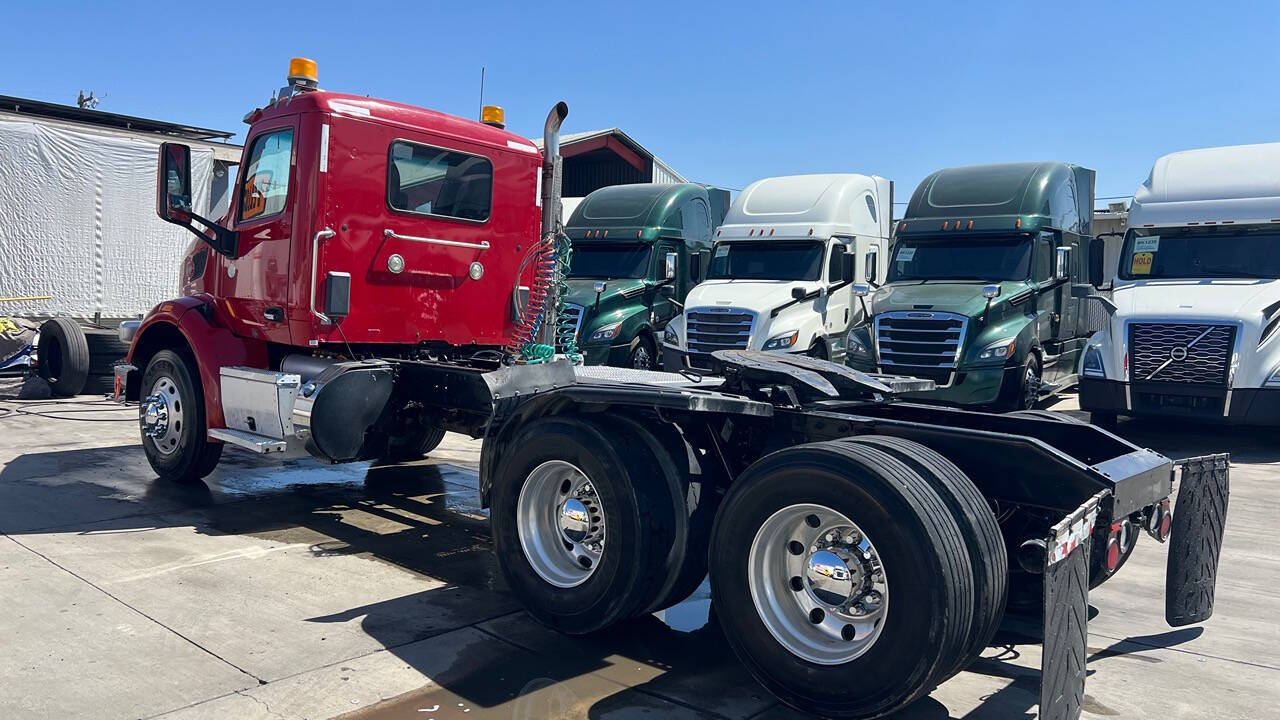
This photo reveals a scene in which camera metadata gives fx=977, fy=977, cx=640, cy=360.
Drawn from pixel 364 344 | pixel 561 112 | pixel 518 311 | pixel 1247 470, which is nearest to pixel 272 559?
pixel 364 344

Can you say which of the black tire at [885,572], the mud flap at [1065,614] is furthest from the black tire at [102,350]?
the mud flap at [1065,614]

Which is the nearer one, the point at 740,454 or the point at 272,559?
the point at 740,454

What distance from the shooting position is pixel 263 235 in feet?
22.9

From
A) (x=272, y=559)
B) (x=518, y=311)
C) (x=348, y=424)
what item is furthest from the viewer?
(x=518, y=311)

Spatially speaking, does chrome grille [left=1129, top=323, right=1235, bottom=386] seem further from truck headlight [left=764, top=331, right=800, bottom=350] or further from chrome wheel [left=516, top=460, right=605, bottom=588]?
chrome wheel [left=516, top=460, right=605, bottom=588]

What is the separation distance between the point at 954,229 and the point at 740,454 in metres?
9.26

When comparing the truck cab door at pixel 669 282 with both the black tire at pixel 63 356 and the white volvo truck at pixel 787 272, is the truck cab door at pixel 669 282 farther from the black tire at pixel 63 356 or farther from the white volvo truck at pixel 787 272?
the black tire at pixel 63 356

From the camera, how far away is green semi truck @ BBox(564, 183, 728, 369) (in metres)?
15.0

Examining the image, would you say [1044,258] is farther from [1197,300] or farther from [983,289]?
[1197,300]

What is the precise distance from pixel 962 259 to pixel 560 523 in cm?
968

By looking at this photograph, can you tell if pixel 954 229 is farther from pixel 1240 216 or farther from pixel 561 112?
pixel 561 112

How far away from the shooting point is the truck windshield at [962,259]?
12578 mm

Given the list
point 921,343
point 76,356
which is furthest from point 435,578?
point 76,356

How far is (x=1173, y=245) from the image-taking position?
1170cm
